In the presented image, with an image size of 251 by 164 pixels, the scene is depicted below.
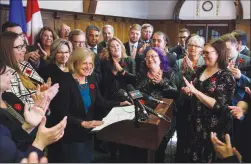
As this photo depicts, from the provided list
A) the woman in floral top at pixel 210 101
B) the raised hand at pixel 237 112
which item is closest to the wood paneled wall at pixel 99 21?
the woman in floral top at pixel 210 101

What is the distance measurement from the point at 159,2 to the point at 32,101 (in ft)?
28.4

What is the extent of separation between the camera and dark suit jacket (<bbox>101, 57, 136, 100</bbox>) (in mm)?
3152

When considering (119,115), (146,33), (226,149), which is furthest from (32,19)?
(226,149)

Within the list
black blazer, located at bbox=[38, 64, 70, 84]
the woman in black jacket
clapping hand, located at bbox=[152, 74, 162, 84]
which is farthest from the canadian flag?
clapping hand, located at bbox=[152, 74, 162, 84]

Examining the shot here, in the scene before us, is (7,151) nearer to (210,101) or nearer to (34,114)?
(34,114)

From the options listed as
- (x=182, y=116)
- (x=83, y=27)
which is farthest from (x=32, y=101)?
(x=83, y=27)

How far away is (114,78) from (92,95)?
3.02 ft

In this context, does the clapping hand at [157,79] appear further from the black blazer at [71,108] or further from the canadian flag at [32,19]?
the canadian flag at [32,19]

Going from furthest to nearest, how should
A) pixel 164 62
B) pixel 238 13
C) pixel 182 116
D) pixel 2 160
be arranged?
pixel 238 13 < pixel 182 116 < pixel 164 62 < pixel 2 160

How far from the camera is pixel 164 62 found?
9.26 feet

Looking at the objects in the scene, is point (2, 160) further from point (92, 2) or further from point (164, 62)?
point (92, 2)

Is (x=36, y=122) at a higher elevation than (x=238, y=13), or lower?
lower

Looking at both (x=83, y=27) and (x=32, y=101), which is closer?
(x=32, y=101)

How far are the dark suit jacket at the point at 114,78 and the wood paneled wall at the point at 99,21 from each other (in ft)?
9.02
